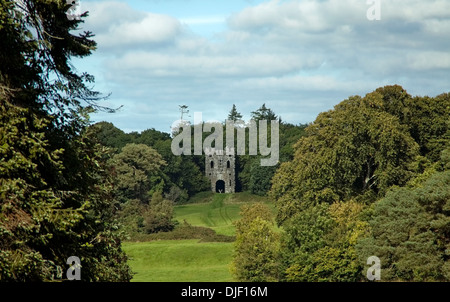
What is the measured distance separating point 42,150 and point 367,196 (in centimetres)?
4875

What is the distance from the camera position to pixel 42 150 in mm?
17703

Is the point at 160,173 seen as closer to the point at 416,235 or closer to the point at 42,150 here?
the point at 416,235

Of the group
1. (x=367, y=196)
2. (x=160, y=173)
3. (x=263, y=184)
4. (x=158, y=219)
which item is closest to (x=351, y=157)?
(x=367, y=196)

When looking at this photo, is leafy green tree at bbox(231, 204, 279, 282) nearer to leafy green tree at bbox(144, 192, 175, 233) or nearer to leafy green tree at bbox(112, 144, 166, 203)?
leafy green tree at bbox(144, 192, 175, 233)

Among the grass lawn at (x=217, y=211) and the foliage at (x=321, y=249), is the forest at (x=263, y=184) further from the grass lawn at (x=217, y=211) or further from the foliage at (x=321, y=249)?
the grass lawn at (x=217, y=211)

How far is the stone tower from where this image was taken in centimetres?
14288

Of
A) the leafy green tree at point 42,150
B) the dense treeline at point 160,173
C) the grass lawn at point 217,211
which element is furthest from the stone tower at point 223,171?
the leafy green tree at point 42,150

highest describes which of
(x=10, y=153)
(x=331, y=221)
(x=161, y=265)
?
(x=10, y=153)

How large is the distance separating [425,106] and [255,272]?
26.8m

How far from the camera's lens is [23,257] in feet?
56.7

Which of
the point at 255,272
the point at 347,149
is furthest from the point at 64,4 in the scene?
the point at 347,149

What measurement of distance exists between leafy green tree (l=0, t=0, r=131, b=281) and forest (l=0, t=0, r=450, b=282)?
0.03 m
